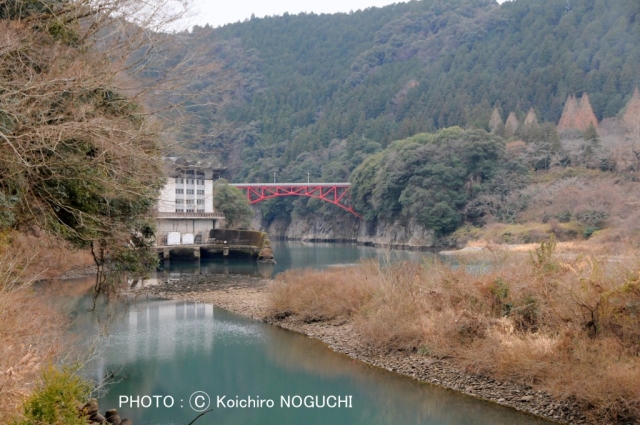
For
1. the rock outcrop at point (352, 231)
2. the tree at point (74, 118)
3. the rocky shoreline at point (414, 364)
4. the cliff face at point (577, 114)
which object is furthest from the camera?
the cliff face at point (577, 114)

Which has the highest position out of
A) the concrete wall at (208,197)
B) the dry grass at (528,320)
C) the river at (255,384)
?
the concrete wall at (208,197)

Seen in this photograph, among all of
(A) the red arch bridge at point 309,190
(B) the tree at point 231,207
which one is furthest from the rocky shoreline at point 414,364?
(A) the red arch bridge at point 309,190

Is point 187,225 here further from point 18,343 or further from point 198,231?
point 18,343

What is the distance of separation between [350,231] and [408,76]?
1304 inches

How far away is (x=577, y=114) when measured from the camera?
56938mm

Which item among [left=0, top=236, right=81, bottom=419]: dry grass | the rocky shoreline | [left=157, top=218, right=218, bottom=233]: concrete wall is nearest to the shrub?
[left=0, top=236, right=81, bottom=419]: dry grass

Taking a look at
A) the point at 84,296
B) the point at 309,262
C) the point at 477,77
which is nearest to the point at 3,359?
the point at 84,296

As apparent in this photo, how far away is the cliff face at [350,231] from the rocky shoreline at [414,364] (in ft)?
84.2

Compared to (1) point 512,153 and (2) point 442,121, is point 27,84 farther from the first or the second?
(2) point 442,121

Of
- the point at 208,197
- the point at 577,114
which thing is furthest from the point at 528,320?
the point at 577,114

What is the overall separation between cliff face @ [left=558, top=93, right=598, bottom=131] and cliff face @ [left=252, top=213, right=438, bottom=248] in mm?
Result: 18857

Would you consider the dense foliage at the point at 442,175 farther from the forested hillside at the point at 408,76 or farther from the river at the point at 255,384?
the river at the point at 255,384

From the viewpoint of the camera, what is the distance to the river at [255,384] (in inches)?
366

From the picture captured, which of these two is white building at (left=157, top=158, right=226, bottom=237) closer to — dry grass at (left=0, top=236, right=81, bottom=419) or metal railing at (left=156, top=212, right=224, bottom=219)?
metal railing at (left=156, top=212, right=224, bottom=219)
